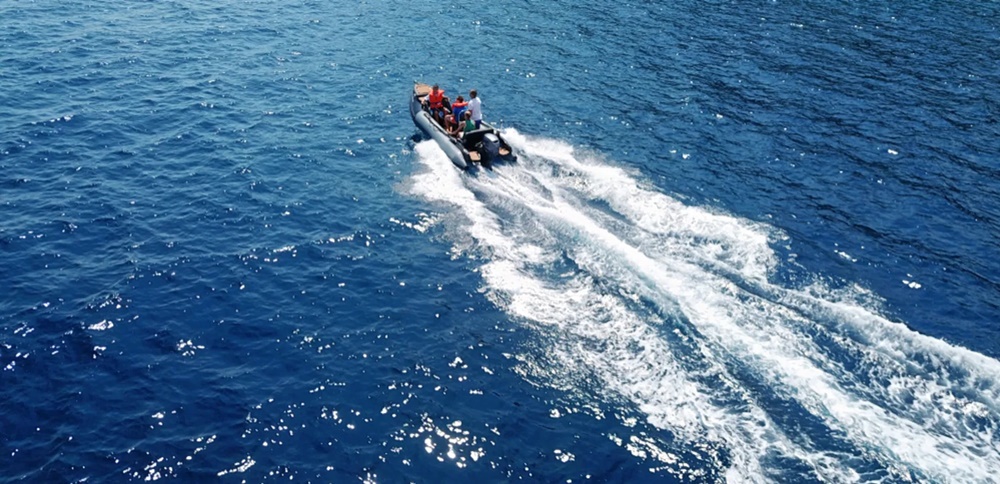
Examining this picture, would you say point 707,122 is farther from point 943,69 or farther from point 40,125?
point 40,125

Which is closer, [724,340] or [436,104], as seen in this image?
[724,340]

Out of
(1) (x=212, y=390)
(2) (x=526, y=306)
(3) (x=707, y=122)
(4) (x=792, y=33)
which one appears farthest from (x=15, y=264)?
(4) (x=792, y=33)

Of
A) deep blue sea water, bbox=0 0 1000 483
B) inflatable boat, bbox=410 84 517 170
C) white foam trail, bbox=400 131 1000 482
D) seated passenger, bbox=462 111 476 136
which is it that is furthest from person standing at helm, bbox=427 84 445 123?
white foam trail, bbox=400 131 1000 482

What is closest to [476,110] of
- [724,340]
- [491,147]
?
[491,147]

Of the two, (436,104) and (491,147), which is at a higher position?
(436,104)

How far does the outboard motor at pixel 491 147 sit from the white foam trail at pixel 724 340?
3.32 meters

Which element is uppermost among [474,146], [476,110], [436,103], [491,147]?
[476,110]

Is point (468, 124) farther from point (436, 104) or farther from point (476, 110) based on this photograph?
point (436, 104)

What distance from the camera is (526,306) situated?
24938mm

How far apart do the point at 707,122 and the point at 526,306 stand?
20893 millimetres

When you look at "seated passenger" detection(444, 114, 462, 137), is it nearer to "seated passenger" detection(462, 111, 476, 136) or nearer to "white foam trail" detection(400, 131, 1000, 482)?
"seated passenger" detection(462, 111, 476, 136)

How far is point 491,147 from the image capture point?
110 feet

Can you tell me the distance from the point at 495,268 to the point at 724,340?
9.16 m

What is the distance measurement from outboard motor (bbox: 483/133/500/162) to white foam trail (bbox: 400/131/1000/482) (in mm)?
3318
